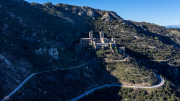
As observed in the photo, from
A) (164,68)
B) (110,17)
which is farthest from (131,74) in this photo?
(110,17)

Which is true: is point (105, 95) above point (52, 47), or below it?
below

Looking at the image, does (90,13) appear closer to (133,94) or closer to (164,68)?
(164,68)

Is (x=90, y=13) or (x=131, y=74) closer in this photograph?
(x=131, y=74)

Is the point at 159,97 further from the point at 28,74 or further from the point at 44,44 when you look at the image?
the point at 44,44

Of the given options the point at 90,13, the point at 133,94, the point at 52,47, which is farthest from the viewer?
the point at 90,13

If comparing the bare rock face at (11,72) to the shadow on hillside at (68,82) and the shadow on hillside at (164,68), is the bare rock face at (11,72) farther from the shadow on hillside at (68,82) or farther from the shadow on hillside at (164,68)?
the shadow on hillside at (164,68)

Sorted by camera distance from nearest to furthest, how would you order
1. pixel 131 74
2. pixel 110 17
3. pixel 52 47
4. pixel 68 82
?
pixel 68 82 → pixel 131 74 → pixel 52 47 → pixel 110 17

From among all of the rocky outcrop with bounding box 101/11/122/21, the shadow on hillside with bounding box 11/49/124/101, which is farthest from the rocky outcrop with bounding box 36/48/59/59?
the rocky outcrop with bounding box 101/11/122/21

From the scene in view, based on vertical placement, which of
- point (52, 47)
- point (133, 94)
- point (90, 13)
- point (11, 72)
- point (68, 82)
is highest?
point (90, 13)

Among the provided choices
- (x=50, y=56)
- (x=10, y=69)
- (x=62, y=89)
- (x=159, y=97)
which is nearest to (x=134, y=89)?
(x=159, y=97)

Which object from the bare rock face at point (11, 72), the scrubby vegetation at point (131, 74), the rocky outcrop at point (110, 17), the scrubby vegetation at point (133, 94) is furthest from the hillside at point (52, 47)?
the rocky outcrop at point (110, 17)
